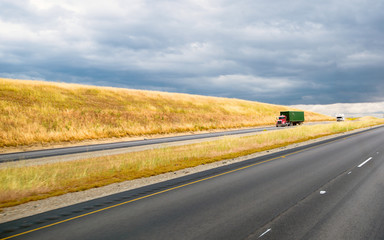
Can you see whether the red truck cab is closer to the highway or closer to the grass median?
the grass median

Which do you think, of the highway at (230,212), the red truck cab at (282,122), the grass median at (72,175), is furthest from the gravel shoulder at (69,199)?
the red truck cab at (282,122)

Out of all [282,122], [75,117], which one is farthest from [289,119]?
[75,117]

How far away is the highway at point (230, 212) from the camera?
520cm

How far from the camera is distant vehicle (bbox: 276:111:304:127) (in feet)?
175

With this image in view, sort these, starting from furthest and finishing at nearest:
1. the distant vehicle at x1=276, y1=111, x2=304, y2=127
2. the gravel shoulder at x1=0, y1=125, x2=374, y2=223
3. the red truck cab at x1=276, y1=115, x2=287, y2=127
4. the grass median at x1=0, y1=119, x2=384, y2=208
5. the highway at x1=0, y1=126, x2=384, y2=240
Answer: the distant vehicle at x1=276, y1=111, x2=304, y2=127
the red truck cab at x1=276, y1=115, x2=287, y2=127
the grass median at x1=0, y1=119, x2=384, y2=208
the gravel shoulder at x1=0, y1=125, x2=374, y2=223
the highway at x1=0, y1=126, x2=384, y2=240

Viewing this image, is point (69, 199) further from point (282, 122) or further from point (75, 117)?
point (282, 122)

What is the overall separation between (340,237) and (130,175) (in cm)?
821

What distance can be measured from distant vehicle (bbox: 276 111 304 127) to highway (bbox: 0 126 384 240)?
4424cm

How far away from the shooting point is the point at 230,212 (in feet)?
20.7

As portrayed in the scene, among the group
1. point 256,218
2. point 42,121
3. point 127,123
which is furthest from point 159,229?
point 127,123

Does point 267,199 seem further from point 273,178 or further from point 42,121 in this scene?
point 42,121

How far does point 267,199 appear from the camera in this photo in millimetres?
7289

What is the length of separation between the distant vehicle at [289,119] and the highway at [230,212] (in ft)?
145

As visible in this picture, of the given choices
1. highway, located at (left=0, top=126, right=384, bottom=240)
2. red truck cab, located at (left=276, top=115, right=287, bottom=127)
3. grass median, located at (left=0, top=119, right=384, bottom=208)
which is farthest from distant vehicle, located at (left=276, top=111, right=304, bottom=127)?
highway, located at (left=0, top=126, right=384, bottom=240)
